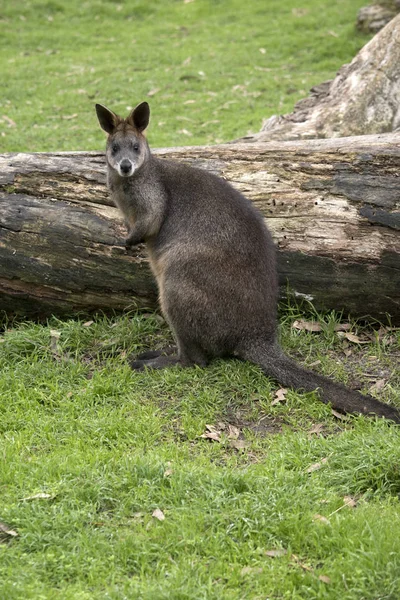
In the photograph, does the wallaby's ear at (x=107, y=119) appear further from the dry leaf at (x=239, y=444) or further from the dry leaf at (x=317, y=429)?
the dry leaf at (x=317, y=429)

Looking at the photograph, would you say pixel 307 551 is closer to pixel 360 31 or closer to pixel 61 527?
pixel 61 527

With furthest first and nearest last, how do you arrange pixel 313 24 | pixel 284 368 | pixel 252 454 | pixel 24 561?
pixel 313 24
pixel 284 368
pixel 252 454
pixel 24 561

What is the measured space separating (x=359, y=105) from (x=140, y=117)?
323cm

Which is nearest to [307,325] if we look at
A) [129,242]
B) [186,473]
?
[129,242]

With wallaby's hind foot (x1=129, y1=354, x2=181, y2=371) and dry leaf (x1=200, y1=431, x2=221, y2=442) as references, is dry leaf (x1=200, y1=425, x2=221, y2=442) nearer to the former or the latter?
dry leaf (x1=200, y1=431, x2=221, y2=442)

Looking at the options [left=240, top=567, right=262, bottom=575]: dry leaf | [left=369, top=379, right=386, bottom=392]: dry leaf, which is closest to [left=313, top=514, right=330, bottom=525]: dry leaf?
[left=240, top=567, right=262, bottom=575]: dry leaf

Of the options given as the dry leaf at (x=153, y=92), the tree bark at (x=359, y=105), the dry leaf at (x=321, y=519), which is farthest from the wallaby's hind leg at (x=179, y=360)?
the dry leaf at (x=153, y=92)

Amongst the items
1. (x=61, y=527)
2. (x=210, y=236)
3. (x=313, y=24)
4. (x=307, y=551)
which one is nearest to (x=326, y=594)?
(x=307, y=551)

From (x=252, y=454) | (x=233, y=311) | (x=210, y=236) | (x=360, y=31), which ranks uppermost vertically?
(x=360, y=31)

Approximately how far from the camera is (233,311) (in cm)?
531

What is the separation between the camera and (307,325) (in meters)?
5.93

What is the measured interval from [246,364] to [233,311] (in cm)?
39

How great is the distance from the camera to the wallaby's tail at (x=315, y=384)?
4.82 metres

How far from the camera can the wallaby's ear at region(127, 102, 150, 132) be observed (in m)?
5.68
